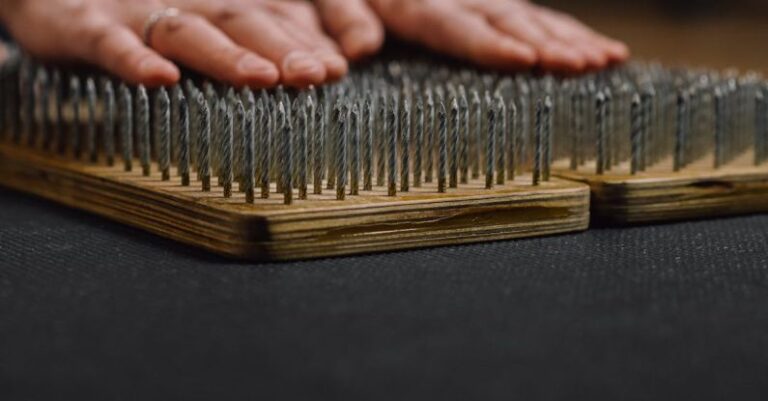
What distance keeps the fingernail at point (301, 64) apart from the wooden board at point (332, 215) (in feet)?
0.82

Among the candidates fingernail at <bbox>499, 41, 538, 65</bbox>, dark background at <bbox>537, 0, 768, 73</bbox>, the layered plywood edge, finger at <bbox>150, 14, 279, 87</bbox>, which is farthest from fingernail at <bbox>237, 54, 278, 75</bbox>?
dark background at <bbox>537, 0, 768, 73</bbox>

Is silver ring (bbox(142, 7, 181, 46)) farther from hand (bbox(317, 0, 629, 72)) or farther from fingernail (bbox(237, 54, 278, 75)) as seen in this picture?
hand (bbox(317, 0, 629, 72))

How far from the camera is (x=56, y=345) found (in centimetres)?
84

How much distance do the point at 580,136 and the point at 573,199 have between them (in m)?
0.23

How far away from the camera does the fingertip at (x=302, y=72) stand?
1459mm

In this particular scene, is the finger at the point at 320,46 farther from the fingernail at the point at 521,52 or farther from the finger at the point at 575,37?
the finger at the point at 575,37

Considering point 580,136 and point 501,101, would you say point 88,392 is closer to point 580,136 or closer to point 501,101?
point 501,101

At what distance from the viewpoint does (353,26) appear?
1.87 metres

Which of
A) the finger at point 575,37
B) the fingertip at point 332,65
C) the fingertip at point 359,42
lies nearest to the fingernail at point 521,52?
the finger at point 575,37

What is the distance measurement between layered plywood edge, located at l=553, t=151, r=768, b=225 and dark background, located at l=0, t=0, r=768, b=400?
3 cm

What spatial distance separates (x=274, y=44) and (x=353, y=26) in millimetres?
366

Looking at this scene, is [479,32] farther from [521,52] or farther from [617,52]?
[617,52]

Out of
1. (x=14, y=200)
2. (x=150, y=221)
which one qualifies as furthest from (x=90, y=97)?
(x=150, y=221)

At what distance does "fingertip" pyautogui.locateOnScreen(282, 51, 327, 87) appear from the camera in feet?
4.79
